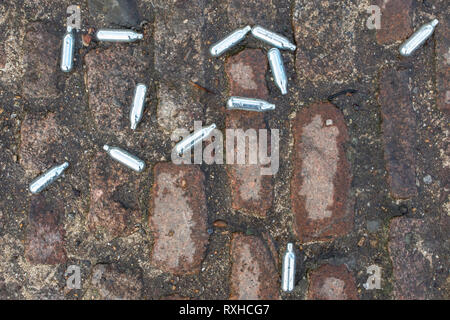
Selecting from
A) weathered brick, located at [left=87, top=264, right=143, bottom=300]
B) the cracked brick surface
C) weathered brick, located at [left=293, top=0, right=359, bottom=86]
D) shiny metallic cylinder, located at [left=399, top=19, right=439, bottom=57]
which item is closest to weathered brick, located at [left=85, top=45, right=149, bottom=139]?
the cracked brick surface

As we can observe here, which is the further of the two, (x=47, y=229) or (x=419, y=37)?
(x=47, y=229)

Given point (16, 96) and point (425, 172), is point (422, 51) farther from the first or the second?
point (16, 96)

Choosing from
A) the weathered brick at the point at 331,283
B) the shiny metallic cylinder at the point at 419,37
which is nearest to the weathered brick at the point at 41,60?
the weathered brick at the point at 331,283

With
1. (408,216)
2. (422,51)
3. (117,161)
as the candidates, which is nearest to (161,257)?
(117,161)

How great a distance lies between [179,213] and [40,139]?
96 centimetres

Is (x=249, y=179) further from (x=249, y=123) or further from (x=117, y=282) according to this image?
(x=117, y=282)

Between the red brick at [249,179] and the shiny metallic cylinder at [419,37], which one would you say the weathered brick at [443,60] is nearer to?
the shiny metallic cylinder at [419,37]

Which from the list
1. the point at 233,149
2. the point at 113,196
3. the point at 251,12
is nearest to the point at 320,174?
the point at 233,149

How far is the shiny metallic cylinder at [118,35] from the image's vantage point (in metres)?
2.09

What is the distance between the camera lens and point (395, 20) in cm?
208

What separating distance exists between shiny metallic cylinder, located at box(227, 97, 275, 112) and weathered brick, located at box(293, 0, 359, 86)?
11.3 inches

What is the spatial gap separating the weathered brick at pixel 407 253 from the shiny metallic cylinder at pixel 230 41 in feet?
4.67

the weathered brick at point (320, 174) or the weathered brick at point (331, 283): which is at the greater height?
the weathered brick at point (320, 174)

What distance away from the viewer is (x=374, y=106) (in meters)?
2.10
